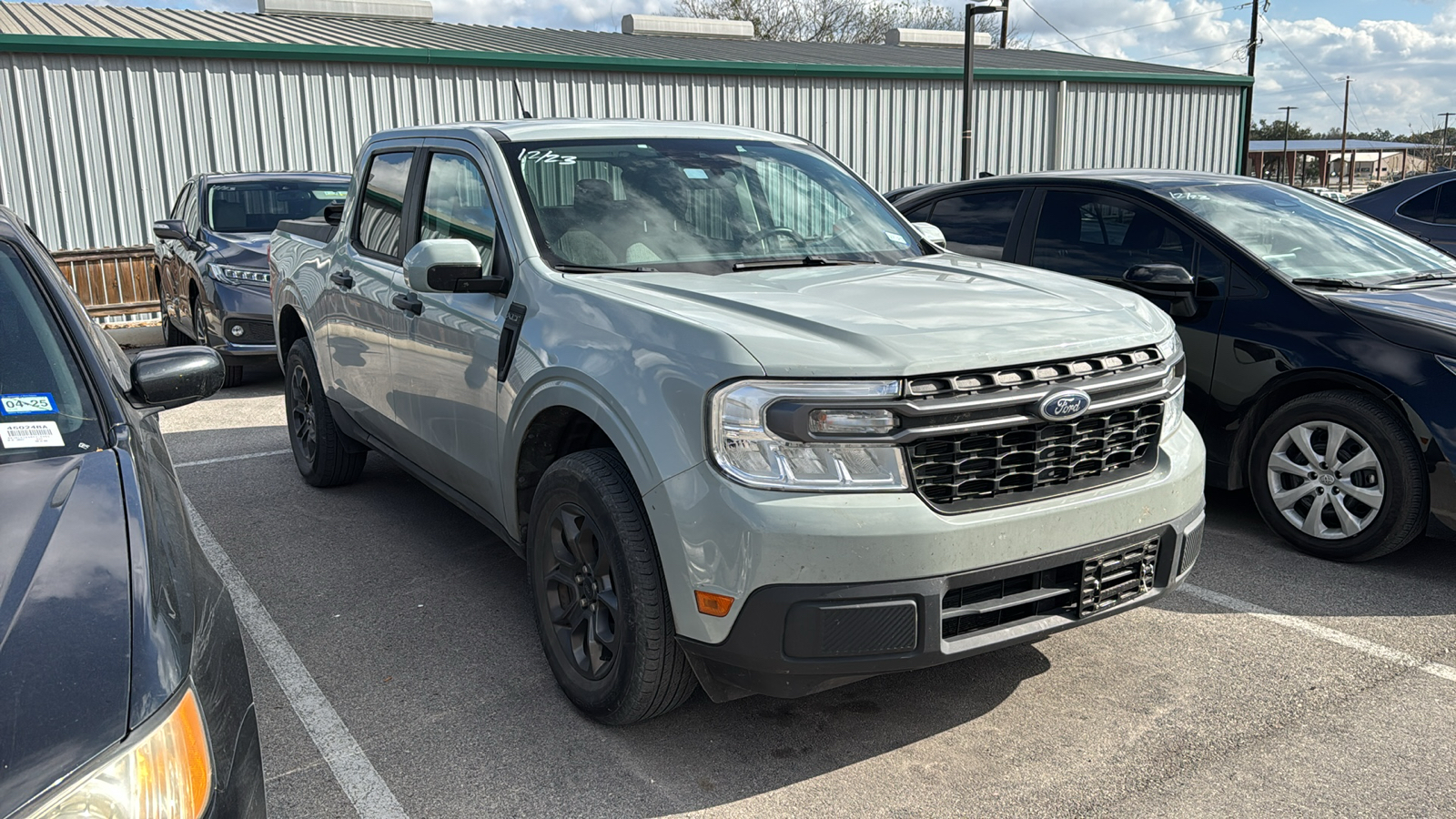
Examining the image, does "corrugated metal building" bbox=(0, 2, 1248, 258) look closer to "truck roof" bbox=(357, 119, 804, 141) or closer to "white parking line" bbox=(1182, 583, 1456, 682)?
"truck roof" bbox=(357, 119, 804, 141)

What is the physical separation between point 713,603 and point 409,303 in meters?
2.19

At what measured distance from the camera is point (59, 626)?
187 centimetres

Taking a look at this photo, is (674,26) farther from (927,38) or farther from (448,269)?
(448,269)

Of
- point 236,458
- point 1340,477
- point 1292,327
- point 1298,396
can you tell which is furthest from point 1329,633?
point 236,458

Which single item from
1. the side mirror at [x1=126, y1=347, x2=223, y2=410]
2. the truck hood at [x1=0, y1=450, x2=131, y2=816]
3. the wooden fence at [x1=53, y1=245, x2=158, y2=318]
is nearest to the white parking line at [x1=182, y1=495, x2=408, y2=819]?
the side mirror at [x1=126, y1=347, x2=223, y2=410]

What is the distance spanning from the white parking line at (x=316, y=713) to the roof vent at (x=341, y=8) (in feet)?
59.8

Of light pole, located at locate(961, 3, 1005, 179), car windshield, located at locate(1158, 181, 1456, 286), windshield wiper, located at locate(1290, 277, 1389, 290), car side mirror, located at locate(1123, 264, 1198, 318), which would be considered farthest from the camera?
light pole, located at locate(961, 3, 1005, 179)

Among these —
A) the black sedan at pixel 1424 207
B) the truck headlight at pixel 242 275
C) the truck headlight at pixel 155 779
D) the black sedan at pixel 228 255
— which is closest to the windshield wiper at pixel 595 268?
the truck headlight at pixel 155 779

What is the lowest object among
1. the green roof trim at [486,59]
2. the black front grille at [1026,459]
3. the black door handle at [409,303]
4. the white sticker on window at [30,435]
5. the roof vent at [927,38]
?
the black front grille at [1026,459]

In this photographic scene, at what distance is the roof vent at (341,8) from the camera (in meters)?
20.4

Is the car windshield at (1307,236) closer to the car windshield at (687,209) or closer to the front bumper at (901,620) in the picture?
the car windshield at (687,209)

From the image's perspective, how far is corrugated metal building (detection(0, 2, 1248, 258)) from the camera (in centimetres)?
1336

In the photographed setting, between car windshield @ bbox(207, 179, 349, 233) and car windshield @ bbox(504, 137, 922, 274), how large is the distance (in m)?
6.52

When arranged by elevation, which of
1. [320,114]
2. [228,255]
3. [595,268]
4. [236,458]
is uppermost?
[320,114]
